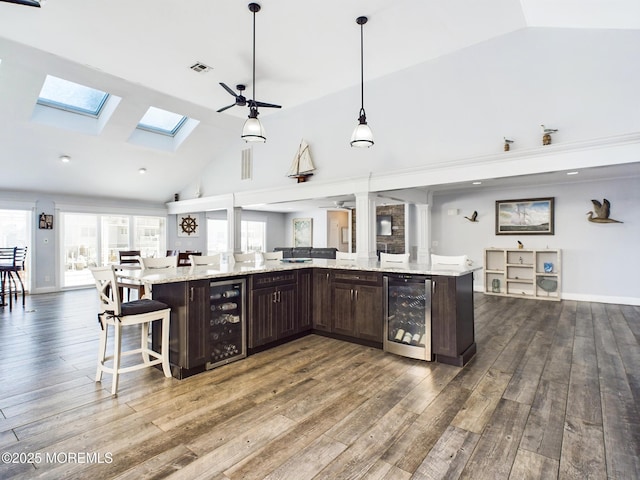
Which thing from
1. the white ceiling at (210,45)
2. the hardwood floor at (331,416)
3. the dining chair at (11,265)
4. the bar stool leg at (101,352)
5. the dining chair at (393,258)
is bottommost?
the hardwood floor at (331,416)

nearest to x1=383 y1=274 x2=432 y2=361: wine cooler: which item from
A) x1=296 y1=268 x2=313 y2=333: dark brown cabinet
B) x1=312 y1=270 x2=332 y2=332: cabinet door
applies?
x1=312 y1=270 x2=332 y2=332: cabinet door

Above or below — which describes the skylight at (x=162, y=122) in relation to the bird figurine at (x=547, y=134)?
above

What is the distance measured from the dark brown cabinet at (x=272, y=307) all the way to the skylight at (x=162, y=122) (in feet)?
15.9

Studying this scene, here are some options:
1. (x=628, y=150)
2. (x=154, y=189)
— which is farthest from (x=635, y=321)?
(x=154, y=189)

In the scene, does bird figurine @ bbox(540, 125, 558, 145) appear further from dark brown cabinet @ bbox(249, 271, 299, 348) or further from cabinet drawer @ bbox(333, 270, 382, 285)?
dark brown cabinet @ bbox(249, 271, 299, 348)

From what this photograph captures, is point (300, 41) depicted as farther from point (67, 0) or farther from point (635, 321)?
point (635, 321)

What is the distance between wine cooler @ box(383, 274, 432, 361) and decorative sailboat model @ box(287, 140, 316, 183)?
11.2 feet

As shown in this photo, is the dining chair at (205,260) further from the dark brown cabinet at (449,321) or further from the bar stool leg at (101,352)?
the dark brown cabinet at (449,321)

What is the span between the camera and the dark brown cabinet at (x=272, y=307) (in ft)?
11.4

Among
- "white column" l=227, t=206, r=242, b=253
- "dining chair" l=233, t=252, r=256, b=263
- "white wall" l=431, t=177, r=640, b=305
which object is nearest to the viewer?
"dining chair" l=233, t=252, r=256, b=263

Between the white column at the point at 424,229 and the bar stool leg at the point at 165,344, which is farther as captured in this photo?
the white column at the point at 424,229

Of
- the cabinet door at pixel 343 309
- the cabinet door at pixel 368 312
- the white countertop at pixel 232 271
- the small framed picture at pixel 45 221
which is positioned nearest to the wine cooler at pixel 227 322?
the white countertop at pixel 232 271

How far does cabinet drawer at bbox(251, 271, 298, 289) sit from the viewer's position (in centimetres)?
349

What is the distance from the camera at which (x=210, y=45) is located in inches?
163
